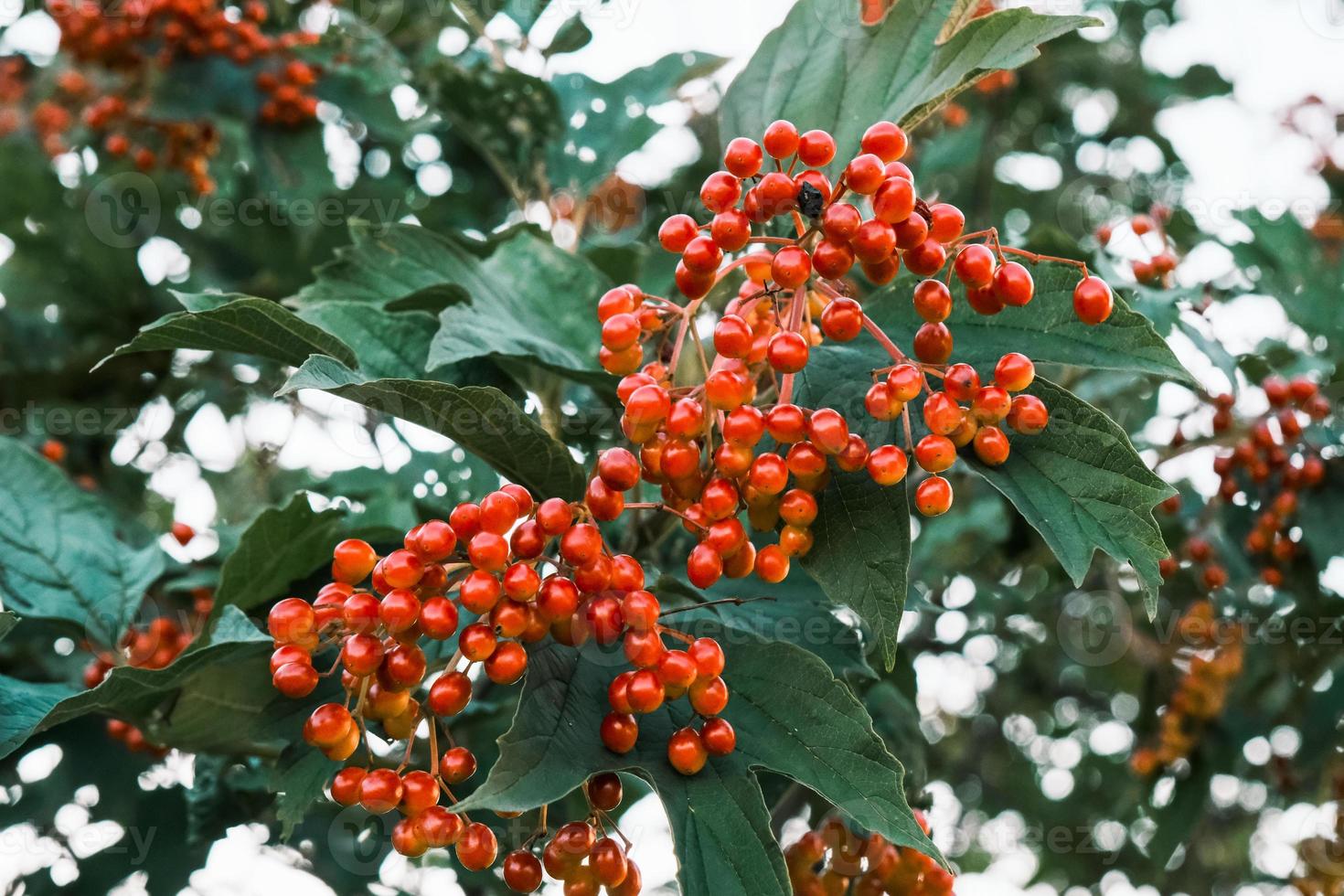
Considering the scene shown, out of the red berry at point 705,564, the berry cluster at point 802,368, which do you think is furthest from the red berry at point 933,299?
the red berry at point 705,564

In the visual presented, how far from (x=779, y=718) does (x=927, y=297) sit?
1.53 ft

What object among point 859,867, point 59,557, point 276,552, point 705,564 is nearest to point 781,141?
point 705,564

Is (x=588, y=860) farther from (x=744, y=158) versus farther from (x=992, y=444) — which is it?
(x=744, y=158)

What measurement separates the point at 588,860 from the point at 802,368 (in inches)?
22.4

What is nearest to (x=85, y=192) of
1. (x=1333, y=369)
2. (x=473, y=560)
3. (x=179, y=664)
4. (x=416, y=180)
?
(x=416, y=180)

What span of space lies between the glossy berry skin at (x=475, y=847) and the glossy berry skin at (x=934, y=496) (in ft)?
1.85

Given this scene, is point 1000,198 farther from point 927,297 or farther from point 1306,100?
point 927,297

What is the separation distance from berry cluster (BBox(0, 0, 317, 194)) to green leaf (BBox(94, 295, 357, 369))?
5.56 feet

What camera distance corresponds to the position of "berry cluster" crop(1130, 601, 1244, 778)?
271cm

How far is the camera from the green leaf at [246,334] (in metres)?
1.19

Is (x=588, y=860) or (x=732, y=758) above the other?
(x=732, y=758)

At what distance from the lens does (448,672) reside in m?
1.17

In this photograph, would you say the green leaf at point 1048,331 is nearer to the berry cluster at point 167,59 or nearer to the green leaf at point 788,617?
the green leaf at point 788,617

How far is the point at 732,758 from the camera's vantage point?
1.19 meters
